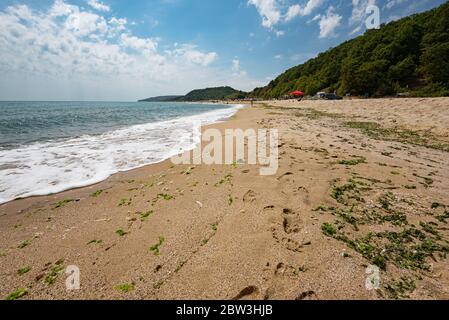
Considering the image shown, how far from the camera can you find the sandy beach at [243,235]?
239cm

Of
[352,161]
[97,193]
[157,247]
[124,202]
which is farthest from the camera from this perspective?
[352,161]

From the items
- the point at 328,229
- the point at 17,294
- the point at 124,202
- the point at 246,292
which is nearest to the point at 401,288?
the point at 328,229

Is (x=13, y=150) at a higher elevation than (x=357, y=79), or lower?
lower

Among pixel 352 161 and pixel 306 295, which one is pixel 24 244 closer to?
pixel 306 295

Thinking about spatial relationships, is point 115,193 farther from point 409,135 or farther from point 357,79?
point 357,79

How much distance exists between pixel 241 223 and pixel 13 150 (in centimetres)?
1230

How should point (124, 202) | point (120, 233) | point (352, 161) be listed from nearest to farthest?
point (120, 233) → point (124, 202) → point (352, 161)

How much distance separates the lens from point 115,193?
539cm

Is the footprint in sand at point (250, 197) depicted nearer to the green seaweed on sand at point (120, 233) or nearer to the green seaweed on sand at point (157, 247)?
the green seaweed on sand at point (157, 247)

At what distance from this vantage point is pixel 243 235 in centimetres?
321
